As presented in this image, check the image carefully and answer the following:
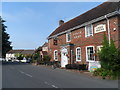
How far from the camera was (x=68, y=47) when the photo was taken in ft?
72.1

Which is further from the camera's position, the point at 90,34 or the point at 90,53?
the point at 90,34

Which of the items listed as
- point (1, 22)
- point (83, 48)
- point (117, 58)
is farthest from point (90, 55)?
point (1, 22)

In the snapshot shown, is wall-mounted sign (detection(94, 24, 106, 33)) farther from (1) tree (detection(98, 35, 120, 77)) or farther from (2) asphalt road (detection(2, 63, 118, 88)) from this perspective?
(2) asphalt road (detection(2, 63, 118, 88))

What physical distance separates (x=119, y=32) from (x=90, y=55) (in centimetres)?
465

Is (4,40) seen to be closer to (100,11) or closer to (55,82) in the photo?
(100,11)

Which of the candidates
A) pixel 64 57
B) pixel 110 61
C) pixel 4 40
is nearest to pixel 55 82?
pixel 110 61

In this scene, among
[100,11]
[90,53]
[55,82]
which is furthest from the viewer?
[100,11]

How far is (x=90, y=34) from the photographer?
18.9 m

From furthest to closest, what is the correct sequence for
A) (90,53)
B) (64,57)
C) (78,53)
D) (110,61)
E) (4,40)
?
(4,40) → (64,57) → (78,53) → (90,53) → (110,61)

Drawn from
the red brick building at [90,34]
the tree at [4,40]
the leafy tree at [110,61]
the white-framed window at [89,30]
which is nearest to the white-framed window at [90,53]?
the red brick building at [90,34]

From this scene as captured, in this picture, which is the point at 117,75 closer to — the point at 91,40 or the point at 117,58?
the point at 117,58

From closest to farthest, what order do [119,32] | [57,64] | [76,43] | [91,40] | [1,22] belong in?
Result: [119,32]
[91,40]
[76,43]
[57,64]
[1,22]

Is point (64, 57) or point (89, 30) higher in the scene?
point (89, 30)

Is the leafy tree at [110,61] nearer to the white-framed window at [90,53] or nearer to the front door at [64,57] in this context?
the white-framed window at [90,53]
